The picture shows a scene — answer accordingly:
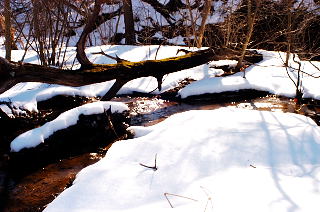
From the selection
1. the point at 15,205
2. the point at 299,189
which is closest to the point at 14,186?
the point at 15,205

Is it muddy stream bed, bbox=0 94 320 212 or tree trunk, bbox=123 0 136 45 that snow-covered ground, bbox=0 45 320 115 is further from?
tree trunk, bbox=123 0 136 45

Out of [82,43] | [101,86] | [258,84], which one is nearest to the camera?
[82,43]

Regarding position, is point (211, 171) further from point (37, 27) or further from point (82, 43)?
point (37, 27)

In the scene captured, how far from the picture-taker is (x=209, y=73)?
28.3ft

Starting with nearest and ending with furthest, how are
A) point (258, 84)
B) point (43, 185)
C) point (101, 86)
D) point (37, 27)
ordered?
point (43, 185), point (258, 84), point (101, 86), point (37, 27)

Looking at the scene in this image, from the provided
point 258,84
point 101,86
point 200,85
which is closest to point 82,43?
point 101,86

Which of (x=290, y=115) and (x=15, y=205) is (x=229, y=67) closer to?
(x=290, y=115)

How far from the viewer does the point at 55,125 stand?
18.4 ft

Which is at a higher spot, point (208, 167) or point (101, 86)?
point (101, 86)

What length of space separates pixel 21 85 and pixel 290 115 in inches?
235

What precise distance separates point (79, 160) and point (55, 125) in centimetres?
80

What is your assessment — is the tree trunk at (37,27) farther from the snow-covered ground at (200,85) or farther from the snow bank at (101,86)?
the snow-covered ground at (200,85)

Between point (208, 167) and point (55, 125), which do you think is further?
point (55, 125)

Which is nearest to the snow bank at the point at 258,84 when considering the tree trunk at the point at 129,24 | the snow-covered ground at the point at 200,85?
the snow-covered ground at the point at 200,85
